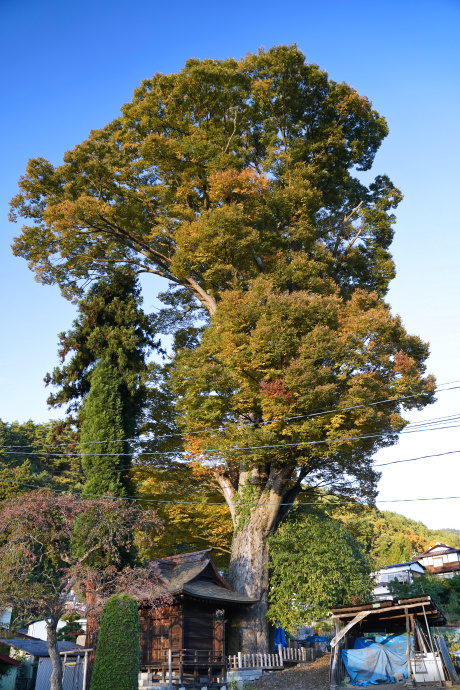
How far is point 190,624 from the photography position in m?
20.0

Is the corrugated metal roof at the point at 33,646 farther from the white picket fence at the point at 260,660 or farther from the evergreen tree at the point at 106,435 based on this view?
the evergreen tree at the point at 106,435

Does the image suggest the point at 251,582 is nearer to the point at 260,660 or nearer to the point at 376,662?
the point at 260,660

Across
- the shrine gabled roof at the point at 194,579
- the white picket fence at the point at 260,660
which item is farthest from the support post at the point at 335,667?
the shrine gabled roof at the point at 194,579

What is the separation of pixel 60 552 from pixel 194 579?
220 inches

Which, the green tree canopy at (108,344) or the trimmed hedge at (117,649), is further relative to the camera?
the green tree canopy at (108,344)

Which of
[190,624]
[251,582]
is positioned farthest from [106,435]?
[251,582]

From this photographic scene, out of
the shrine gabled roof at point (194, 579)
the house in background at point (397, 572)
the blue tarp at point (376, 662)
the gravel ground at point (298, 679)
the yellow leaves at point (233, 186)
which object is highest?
the yellow leaves at point (233, 186)

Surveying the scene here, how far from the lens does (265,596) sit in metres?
22.0

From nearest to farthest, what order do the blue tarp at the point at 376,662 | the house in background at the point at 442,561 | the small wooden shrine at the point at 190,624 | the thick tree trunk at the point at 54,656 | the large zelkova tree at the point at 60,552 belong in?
the thick tree trunk at the point at 54,656, the large zelkova tree at the point at 60,552, the blue tarp at the point at 376,662, the small wooden shrine at the point at 190,624, the house in background at the point at 442,561

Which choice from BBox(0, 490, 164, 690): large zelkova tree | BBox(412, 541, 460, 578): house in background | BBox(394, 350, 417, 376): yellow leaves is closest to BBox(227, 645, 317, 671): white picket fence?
BBox(0, 490, 164, 690): large zelkova tree

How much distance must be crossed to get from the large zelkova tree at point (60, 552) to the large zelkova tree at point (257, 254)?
546cm

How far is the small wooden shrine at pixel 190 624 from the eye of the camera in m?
19.3

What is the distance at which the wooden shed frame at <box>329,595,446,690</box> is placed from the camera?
18156 millimetres

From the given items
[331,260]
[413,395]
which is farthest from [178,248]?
[413,395]
